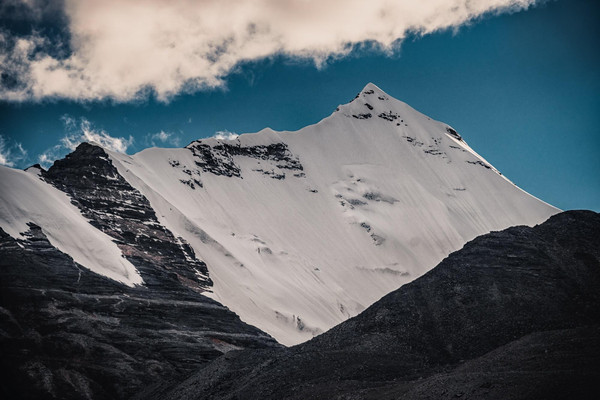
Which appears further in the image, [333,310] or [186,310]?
[333,310]

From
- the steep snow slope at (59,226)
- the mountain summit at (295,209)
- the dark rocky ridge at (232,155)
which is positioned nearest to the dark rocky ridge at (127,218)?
the mountain summit at (295,209)

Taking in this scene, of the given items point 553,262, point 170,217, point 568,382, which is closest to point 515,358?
point 568,382

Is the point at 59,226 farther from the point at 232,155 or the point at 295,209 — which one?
the point at 232,155

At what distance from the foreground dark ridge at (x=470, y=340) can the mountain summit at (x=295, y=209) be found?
33.8 metres

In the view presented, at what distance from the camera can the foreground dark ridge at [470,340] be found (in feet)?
76.5

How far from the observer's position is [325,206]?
124438 millimetres

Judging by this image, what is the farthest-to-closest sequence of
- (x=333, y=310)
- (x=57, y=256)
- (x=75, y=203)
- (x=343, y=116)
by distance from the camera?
1. (x=343, y=116)
2. (x=333, y=310)
3. (x=75, y=203)
4. (x=57, y=256)

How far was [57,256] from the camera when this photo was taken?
58562mm

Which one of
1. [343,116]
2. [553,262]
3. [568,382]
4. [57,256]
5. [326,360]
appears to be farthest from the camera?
[343,116]

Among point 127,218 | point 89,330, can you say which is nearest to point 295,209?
point 127,218

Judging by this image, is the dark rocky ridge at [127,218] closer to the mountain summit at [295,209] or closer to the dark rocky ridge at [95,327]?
the mountain summit at [295,209]

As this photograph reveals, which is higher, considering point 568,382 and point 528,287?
point 528,287

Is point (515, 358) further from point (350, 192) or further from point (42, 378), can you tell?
point (350, 192)

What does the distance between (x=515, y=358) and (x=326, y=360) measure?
9512mm
